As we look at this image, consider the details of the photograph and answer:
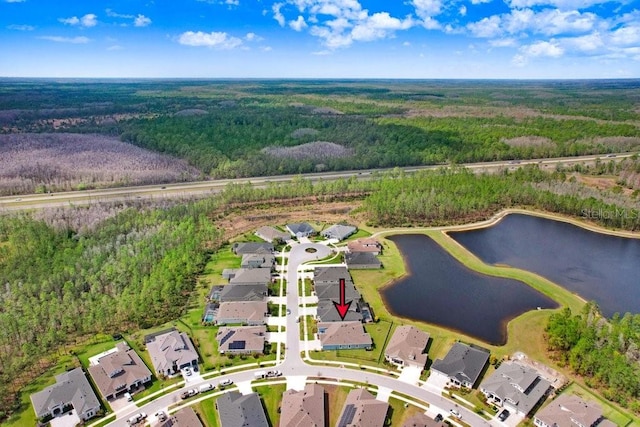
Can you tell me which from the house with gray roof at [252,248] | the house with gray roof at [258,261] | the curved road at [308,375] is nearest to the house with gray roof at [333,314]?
the curved road at [308,375]

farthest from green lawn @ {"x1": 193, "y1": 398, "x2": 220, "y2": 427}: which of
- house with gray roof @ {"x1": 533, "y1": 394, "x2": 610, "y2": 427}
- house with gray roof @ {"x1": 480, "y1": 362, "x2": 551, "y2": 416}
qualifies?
house with gray roof @ {"x1": 533, "y1": 394, "x2": 610, "y2": 427}

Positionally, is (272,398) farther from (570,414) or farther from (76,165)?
(76,165)

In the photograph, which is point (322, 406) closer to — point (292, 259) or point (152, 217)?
point (292, 259)

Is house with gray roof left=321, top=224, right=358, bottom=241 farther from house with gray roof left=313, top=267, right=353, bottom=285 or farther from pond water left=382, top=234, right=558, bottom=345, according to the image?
house with gray roof left=313, top=267, right=353, bottom=285

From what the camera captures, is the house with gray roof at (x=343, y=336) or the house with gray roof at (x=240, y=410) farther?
the house with gray roof at (x=343, y=336)

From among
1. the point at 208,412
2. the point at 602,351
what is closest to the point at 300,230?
the point at 208,412

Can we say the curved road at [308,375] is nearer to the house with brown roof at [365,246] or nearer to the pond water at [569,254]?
the house with brown roof at [365,246]

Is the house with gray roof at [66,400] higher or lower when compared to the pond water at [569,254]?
higher
